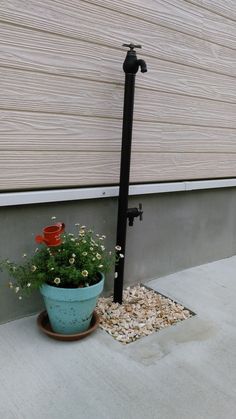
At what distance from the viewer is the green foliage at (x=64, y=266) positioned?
1884 millimetres

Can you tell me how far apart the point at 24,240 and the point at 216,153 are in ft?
5.90

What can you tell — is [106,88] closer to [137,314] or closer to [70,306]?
[70,306]

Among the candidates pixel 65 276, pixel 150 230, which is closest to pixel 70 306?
pixel 65 276

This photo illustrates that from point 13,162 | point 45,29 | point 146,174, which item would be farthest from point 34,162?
point 146,174

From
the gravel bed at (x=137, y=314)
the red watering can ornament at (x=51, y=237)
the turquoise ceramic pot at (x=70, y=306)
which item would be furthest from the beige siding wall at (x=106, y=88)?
the gravel bed at (x=137, y=314)

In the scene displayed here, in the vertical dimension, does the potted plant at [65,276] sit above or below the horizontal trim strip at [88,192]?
below

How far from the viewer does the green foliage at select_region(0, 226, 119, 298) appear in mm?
1884

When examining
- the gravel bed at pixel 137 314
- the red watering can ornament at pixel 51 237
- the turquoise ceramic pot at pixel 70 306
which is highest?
the red watering can ornament at pixel 51 237

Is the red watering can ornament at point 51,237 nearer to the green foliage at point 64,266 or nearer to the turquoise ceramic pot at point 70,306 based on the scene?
the green foliage at point 64,266

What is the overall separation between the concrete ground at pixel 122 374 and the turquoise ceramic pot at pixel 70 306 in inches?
3.6

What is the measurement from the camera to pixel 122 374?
173cm

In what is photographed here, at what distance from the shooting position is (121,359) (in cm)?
184

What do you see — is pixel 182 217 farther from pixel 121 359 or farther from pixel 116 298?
pixel 121 359

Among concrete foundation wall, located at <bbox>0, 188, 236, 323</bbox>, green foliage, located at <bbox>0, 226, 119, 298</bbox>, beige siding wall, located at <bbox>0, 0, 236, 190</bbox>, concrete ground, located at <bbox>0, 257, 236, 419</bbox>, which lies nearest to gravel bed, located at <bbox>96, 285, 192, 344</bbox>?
concrete ground, located at <bbox>0, 257, 236, 419</bbox>
